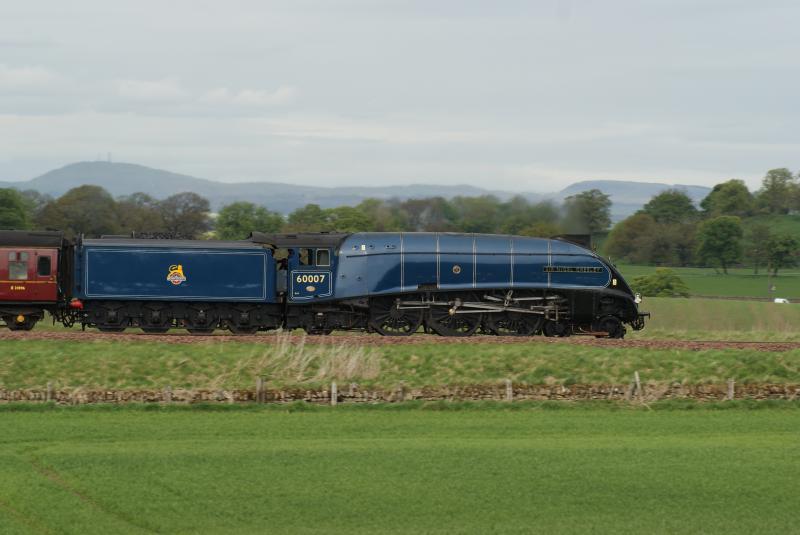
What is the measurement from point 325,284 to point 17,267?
37.2 ft

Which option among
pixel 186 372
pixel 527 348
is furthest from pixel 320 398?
pixel 527 348

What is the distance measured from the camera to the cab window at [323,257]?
3591cm

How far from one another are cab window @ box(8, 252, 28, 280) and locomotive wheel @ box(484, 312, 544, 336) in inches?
671

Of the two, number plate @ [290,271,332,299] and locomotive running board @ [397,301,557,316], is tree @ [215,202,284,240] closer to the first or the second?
number plate @ [290,271,332,299]

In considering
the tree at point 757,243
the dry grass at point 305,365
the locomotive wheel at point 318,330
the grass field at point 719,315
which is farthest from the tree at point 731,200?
the dry grass at point 305,365

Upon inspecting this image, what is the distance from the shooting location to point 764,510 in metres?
16.2

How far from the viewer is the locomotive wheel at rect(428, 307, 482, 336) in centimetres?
3569

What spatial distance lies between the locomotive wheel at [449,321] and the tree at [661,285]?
6598cm

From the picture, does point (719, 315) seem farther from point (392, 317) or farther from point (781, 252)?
point (781, 252)

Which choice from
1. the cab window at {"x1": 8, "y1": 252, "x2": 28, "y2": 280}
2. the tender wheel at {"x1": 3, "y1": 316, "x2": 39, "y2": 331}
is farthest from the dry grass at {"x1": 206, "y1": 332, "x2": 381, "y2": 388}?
the tender wheel at {"x1": 3, "y1": 316, "x2": 39, "y2": 331}

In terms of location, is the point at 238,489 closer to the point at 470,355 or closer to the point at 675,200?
the point at 470,355

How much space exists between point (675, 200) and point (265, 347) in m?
126

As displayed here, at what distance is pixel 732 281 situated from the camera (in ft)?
382

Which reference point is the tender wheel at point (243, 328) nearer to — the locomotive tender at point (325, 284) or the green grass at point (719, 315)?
the locomotive tender at point (325, 284)
